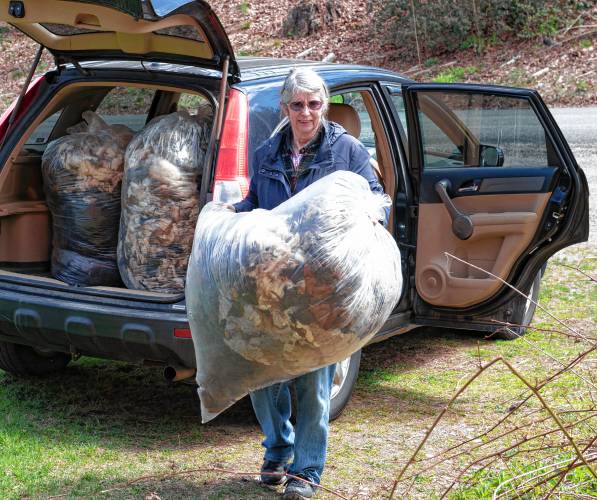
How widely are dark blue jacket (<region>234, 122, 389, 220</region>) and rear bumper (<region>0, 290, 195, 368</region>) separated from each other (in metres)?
0.73

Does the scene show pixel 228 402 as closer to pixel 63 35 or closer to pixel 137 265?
pixel 137 265

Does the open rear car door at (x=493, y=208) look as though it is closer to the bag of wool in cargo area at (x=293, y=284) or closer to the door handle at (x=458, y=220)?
the door handle at (x=458, y=220)

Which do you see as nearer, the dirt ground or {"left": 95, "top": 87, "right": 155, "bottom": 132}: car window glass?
{"left": 95, "top": 87, "right": 155, "bottom": 132}: car window glass

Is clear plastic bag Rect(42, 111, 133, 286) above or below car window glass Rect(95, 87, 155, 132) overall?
below

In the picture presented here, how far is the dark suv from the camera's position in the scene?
460 cm

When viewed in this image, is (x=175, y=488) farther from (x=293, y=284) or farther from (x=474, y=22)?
(x=474, y=22)

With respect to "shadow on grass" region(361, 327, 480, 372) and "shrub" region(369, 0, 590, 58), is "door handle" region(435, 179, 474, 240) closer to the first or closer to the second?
"shadow on grass" region(361, 327, 480, 372)

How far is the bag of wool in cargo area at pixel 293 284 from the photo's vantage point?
3385mm

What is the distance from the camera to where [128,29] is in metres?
4.52

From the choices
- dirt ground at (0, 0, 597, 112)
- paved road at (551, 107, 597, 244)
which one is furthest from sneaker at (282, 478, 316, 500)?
dirt ground at (0, 0, 597, 112)

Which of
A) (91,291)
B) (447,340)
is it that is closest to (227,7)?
(447,340)

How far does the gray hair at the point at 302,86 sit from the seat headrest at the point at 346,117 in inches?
57.7

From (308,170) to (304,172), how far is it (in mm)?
20

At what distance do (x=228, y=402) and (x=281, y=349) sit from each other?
0.44 meters
